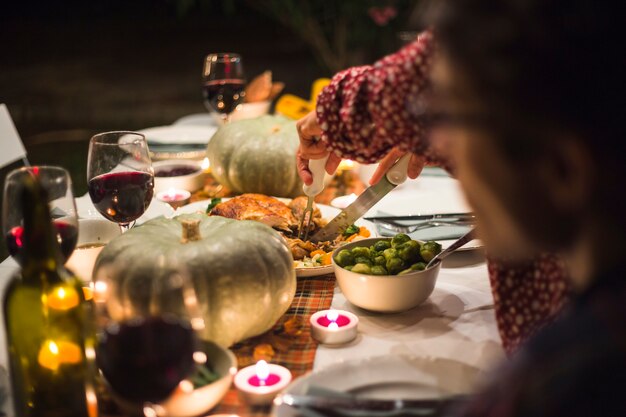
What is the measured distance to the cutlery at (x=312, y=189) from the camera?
1.70m

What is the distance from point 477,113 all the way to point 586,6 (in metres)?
0.15

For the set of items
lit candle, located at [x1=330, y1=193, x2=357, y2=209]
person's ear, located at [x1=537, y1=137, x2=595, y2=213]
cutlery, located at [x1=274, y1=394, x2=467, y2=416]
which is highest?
person's ear, located at [x1=537, y1=137, x2=595, y2=213]

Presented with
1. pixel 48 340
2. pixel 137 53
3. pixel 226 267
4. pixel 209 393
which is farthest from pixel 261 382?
pixel 137 53

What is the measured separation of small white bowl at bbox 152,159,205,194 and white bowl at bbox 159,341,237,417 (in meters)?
1.24

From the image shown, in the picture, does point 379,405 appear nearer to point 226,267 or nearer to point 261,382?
point 261,382

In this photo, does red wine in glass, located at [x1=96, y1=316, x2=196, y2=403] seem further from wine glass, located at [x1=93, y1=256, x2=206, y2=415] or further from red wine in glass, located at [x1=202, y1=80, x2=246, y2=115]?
red wine in glass, located at [x1=202, y1=80, x2=246, y2=115]

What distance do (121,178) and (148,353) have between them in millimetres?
799

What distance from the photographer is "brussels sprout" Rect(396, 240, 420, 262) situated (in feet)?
4.78

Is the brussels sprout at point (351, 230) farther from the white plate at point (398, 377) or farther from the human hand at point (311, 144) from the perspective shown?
the white plate at point (398, 377)

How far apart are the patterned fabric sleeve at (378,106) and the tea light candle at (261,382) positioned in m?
0.50

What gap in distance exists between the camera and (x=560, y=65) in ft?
2.19

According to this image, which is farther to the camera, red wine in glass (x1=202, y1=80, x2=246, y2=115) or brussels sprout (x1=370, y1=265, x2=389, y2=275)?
red wine in glass (x1=202, y1=80, x2=246, y2=115)

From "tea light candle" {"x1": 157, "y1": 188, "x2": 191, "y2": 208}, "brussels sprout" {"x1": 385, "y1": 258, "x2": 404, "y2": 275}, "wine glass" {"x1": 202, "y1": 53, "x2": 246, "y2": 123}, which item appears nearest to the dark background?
"wine glass" {"x1": 202, "y1": 53, "x2": 246, "y2": 123}

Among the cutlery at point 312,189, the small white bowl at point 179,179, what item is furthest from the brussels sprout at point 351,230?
→ the small white bowl at point 179,179
